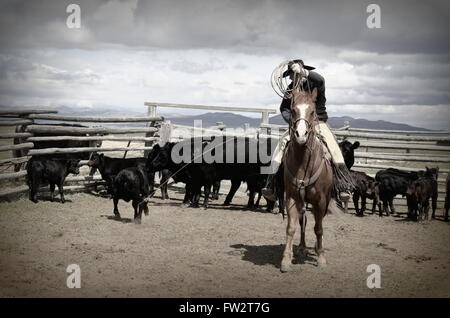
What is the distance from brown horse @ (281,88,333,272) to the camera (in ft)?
23.9

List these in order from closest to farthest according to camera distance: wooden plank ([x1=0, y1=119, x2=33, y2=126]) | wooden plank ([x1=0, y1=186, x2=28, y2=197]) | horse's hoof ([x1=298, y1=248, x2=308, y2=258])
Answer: horse's hoof ([x1=298, y1=248, x2=308, y2=258]) → wooden plank ([x1=0, y1=186, x2=28, y2=197]) → wooden plank ([x1=0, y1=119, x2=33, y2=126])

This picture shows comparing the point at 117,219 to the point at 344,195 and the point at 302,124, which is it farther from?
the point at 302,124

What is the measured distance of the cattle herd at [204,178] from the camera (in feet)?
35.8

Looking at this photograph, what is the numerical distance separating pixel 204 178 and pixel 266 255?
580 centimetres

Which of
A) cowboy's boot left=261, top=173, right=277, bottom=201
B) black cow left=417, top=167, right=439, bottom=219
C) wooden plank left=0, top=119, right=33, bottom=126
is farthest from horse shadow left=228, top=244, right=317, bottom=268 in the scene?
wooden plank left=0, top=119, right=33, bottom=126

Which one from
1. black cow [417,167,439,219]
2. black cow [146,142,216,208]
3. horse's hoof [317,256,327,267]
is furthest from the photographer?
black cow [146,142,216,208]

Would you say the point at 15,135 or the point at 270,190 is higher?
the point at 15,135

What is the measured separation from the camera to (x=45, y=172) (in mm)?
12000

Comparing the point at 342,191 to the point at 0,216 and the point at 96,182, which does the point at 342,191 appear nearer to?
the point at 0,216

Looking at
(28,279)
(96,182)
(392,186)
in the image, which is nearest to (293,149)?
(28,279)

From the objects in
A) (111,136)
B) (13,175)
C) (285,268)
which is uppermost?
(111,136)

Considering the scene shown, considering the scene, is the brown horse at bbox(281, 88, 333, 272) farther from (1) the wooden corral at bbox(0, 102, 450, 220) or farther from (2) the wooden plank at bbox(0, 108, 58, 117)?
(2) the wooden plank at bbox(0, 108, 58, 117)

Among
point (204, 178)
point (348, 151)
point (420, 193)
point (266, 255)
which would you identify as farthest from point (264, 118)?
point (266, 255)
